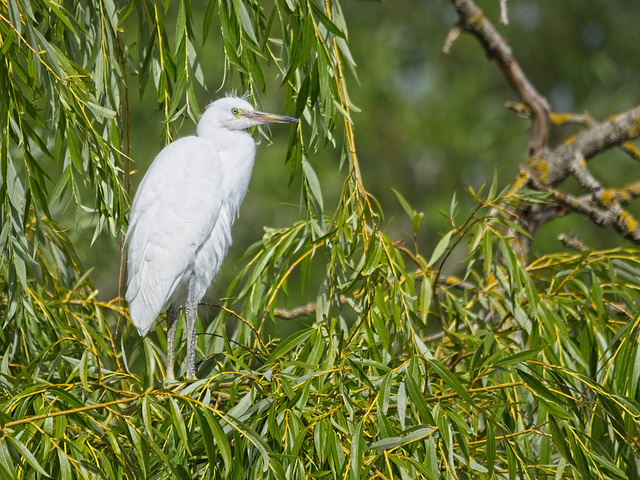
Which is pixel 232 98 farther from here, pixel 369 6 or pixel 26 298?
pixel 369 6

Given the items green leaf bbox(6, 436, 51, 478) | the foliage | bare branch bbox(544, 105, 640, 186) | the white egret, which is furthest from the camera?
bare branch bbox(544, 105, 640, 186)

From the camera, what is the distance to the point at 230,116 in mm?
2289

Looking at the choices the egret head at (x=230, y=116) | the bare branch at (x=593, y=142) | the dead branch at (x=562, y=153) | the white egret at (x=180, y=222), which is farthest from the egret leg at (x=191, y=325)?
the bare branch at (x=593, y=142)

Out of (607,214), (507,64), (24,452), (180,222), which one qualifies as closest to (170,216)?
(180,222)

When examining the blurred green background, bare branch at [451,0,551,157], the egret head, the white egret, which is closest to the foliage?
the white egret

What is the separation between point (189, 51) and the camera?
5.77 feet

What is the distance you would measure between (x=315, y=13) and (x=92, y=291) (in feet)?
3.32

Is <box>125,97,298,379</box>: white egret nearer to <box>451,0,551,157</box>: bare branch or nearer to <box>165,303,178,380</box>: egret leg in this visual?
<box>165,303,178,380</box>: egret leg

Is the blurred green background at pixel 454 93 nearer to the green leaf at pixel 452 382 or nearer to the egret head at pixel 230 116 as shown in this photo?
the egret head at pixel 230 116

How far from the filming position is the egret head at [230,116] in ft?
7.43

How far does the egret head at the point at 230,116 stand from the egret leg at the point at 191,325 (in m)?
0.41

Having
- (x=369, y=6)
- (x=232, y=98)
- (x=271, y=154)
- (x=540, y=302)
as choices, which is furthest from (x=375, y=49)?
(x=540, y=302)

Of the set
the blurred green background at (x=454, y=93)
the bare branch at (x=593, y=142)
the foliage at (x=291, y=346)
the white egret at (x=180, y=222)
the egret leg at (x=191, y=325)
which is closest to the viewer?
the foliage at (x=291, y=346)

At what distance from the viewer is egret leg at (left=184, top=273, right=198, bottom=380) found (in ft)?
6.52
